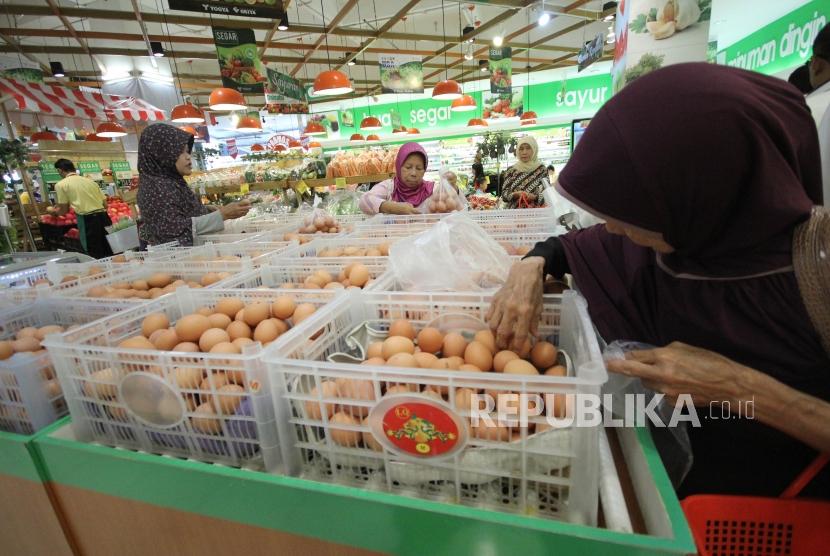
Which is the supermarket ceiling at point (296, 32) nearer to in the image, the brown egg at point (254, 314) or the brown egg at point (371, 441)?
the brown egg at point (254, 314)

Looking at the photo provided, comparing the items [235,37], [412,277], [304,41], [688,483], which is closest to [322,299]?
[412,277]

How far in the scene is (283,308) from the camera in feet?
4.36

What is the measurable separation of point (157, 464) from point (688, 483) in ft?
4.22

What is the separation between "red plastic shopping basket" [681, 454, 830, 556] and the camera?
0.88 metres

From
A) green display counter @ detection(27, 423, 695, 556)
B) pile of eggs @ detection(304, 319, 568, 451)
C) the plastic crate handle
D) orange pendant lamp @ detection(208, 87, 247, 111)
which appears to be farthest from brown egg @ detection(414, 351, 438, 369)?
orange pendant lamp @ detection(208, 87, 247, 111)

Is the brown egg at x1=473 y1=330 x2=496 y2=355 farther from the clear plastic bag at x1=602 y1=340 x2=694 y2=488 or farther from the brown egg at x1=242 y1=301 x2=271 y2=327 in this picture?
the brown egg at x1=242 y1=301 x2=271 y2=327

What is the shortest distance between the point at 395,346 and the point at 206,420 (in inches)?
18.3

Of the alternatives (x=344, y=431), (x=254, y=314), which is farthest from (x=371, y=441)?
(x=254, y=314)

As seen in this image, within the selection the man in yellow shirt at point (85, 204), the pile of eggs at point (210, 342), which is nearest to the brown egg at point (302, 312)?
the pile of eggs at point (210, 342)

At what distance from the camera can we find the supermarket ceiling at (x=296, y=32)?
280 inches

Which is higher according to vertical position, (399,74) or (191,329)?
(399,74)

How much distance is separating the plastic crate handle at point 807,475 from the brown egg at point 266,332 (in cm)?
131

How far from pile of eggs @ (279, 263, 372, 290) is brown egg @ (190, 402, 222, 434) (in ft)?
2.48

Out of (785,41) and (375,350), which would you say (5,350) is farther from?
(785,41)
